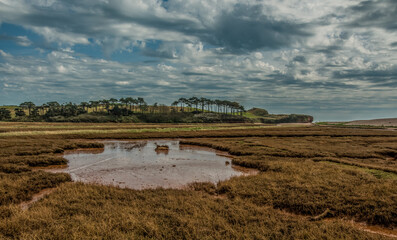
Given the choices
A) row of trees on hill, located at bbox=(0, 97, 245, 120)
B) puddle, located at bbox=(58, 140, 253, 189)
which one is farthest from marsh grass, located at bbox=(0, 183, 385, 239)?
row of trees on hill, located at bbox=(0, 97, 245, 120)

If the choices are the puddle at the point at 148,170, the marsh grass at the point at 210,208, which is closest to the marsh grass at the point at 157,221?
the marsh grass at the point at 210,208

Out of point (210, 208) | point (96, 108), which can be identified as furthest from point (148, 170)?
point (96, 108)

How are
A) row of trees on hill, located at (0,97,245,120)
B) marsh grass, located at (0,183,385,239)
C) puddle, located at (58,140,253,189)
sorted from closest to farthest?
marsh grass, located at (0,183,385,239)
puddle, located at (58,140,253,189)
row of trees on hill, located at (0,97,245,120)

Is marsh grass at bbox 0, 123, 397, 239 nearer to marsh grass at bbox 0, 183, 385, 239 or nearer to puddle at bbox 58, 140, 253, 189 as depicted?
marsh grass at bbox 0, 183, 385, 239

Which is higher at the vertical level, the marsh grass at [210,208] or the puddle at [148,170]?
the marsh grass at [210,208]

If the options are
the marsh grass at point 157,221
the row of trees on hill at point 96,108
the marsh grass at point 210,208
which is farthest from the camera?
the row of trees on hill at point 96,108

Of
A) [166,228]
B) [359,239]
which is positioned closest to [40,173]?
[166,228]

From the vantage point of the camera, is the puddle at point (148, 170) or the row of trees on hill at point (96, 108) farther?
the row of trees on hill at point (96, 108)

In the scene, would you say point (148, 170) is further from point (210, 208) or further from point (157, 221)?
point (157, 221)

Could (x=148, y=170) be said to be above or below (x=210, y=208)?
below

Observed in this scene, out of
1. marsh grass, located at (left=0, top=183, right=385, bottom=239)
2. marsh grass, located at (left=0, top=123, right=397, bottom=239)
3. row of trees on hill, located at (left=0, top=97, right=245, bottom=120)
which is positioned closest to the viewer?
marsh grass, located at (left=0, top=183, right=385, bottom=239)

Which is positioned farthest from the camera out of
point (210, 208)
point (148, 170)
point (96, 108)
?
point (96, 108)

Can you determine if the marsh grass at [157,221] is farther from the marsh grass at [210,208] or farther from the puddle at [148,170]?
the puddle at [148,170]

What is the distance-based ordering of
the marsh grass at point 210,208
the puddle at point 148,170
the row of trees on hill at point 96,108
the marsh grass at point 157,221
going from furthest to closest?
the row of trees on hill at point 96,108 < the puddle at point 148,170 < the marsh grass at point 210,208 < the marsh grass at point 157,221
